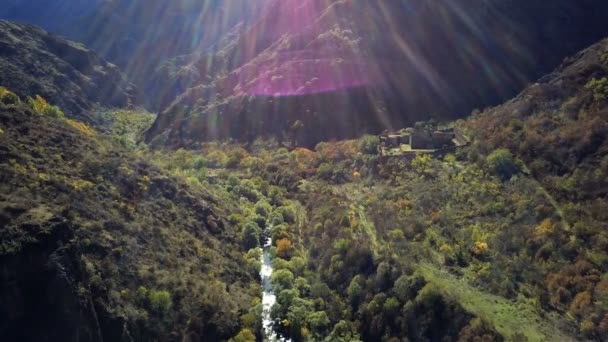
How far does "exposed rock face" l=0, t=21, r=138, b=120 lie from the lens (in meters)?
135

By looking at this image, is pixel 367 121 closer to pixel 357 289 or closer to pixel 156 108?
pixel 357 289

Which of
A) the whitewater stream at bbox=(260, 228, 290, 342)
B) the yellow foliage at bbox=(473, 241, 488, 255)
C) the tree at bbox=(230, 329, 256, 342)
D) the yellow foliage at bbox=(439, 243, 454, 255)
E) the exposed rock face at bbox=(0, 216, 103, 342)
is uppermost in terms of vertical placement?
the exposed rock face at bbox=(0, 216, 103, 342)

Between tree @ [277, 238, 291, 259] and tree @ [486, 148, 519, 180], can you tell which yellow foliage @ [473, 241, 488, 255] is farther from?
tree @ [277, 238, 291, 259]

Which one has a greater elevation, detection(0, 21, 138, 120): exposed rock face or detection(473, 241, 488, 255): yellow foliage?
detection(0, 21, 138, 120): exposed rock face

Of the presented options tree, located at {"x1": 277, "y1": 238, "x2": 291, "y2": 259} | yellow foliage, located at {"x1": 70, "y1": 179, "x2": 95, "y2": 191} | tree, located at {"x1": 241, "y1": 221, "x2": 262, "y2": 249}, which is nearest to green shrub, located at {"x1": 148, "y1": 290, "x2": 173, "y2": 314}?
yellow foliage, located at {"x1": 70, "y1": 179, "x2": 95, "y2": 191}

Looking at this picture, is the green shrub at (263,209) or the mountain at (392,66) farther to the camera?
the mountain at (392,66)

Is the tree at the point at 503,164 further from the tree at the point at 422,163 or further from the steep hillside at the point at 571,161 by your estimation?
the tree at the point at 422,163

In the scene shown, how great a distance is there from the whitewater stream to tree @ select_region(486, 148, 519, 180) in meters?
33.4

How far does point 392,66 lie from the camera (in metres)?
111

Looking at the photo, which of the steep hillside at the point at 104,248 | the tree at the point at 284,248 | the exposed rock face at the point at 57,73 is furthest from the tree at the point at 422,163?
the exposed rock face at the point at 57,73

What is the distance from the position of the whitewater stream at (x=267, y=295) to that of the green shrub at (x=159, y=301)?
11732 millimetres

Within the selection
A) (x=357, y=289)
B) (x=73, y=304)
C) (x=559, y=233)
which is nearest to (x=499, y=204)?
(x=559, y=233)

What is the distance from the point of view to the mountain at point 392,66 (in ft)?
338

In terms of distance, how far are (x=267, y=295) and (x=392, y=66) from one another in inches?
2664
